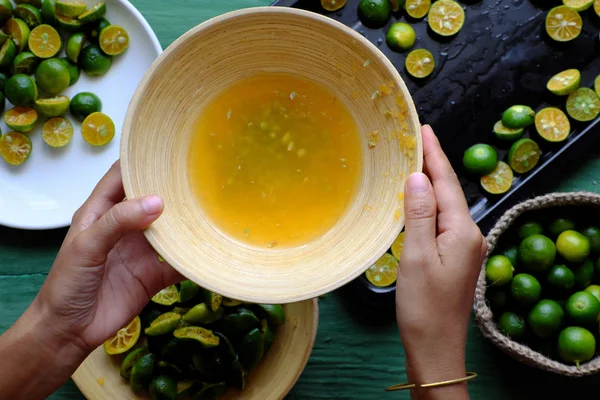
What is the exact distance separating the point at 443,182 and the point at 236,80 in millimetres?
671

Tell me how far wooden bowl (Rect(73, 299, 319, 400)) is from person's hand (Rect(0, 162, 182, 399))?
0.24 meters

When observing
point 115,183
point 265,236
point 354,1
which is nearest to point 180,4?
point 354,1

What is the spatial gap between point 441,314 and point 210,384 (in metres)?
0.84

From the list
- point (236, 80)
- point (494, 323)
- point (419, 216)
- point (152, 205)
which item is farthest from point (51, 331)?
point (494, 323)

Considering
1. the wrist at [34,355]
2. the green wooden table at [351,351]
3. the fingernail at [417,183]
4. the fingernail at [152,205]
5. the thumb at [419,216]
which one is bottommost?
the green wooden table at [351,351]

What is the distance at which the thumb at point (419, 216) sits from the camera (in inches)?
57.6

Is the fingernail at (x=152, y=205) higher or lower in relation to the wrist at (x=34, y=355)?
higher

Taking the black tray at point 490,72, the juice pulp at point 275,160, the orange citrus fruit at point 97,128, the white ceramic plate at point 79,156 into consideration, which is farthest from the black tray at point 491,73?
the orange citrus fruit at point 97,128

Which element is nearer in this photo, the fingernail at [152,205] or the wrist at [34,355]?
the fingernail at [152,205]

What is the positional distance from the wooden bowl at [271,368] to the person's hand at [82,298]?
245mm

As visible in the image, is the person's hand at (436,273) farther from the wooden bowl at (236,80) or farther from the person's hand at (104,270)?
the person's hand at (104,270)

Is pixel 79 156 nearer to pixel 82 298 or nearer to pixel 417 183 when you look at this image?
pixel 82 298

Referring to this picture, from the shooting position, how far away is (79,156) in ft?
7.09

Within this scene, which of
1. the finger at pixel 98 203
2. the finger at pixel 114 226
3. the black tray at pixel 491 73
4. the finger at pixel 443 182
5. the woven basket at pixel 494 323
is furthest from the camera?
the black tray at pixel 491 73
